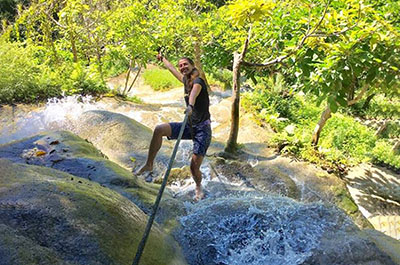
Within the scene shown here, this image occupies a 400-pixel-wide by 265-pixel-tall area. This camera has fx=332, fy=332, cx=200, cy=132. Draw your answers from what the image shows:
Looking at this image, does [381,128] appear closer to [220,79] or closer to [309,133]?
[309,133]

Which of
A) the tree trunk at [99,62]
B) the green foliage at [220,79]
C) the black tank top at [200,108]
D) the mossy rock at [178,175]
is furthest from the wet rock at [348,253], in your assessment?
the green foliage at [220,79]

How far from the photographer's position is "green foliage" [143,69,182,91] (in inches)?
558

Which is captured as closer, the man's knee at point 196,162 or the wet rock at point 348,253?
the wet rock at point 348,253

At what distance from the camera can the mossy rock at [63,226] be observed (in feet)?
5.66

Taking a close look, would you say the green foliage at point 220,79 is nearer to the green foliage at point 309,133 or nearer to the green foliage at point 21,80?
the green foliage at point 309,133

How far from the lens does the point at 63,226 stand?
1.94 m

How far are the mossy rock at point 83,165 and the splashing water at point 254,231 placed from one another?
0.37 meters

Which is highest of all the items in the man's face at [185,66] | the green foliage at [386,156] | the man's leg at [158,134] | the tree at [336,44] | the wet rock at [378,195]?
the tree at [336,44]

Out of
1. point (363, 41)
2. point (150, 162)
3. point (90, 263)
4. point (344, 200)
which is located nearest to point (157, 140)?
point (150, 162)

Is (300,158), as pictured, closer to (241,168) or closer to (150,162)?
(241,168)

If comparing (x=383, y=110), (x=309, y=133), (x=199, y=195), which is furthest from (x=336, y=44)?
(x=383, y=110)

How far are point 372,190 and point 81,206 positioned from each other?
6.45 m

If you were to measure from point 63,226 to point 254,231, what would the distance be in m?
1.68

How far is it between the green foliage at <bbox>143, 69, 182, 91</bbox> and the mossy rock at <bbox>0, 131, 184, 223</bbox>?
32.1 feet
